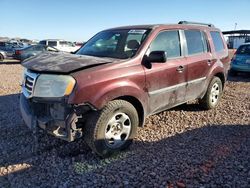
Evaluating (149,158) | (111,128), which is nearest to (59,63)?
(111,128)

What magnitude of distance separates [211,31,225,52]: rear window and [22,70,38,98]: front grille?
4.27 meters

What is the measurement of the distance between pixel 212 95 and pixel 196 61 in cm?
132

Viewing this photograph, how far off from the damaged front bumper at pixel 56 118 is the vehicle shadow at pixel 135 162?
0.50 metres

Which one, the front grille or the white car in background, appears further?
the white car in background

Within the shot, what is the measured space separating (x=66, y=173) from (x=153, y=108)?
6.05ft

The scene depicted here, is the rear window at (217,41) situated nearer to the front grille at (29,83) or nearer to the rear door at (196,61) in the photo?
the rear door at (196,61)

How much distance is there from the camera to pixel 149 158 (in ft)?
13.9

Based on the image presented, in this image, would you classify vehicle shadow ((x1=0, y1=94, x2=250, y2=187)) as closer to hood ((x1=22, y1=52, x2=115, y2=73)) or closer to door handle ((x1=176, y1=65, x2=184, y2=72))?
door handle ((x1=176, y1=65, x2=184, y2=72))

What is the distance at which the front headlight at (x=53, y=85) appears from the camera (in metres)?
3.77

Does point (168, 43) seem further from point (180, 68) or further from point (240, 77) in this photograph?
point (240, 77)

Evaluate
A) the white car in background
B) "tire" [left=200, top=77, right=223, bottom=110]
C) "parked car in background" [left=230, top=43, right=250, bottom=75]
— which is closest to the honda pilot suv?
"tire" [left=200, top=77, right=223, bottom=110]

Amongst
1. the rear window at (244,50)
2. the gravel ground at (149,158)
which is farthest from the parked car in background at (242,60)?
the gravel ground at (149,158)

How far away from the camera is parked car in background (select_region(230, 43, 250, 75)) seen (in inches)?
480

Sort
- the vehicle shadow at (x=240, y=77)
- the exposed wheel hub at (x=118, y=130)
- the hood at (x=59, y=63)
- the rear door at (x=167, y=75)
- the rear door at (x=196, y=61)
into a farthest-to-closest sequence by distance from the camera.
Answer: the vehicle shadow at (x=240, y=77) → the rear door at (x=196, y=61) → the rear door at (x=167, y=75) → the exposed wheel hub at (x=118, y=130) → the hood at (x=59, y=63)
